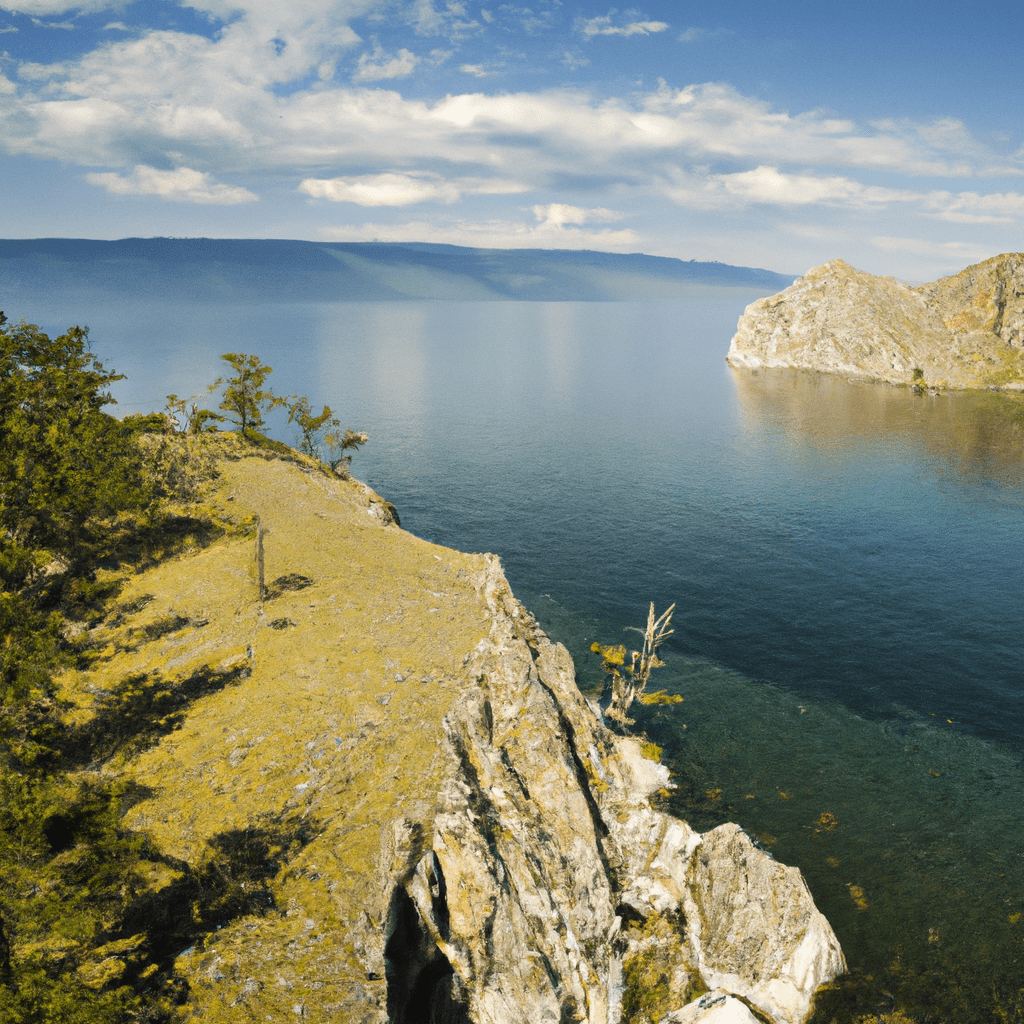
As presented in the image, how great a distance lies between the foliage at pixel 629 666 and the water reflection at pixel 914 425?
89167mm

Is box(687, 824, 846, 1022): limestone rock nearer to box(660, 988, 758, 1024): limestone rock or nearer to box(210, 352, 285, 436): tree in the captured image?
box(660, 988, 758, 1024): limestone rock

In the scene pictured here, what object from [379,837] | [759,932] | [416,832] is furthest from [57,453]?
[759,932]

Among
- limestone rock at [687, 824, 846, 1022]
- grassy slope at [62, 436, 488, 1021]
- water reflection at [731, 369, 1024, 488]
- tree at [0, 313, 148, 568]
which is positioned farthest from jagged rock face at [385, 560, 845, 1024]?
water reflection at [731, 369, 1024, 488]

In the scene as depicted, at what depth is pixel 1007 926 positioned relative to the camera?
33.3m

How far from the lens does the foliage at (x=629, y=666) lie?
4553 centimetres

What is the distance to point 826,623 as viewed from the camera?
62500 mm

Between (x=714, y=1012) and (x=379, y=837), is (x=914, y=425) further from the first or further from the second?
(x=379, y=837)

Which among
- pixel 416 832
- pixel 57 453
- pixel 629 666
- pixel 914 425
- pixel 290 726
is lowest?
pixel 629 666

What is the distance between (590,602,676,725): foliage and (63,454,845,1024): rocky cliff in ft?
12.6

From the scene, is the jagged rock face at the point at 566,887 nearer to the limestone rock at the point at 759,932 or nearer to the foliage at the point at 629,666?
the limestone rock at the point at 759,932

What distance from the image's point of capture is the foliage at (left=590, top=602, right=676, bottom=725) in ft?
149

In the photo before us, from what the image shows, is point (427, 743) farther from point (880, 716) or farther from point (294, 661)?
point (880, 716)

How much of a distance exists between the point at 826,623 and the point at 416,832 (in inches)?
A: 2018

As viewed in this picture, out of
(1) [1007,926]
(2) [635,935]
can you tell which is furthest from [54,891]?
(1) [1007,926]
